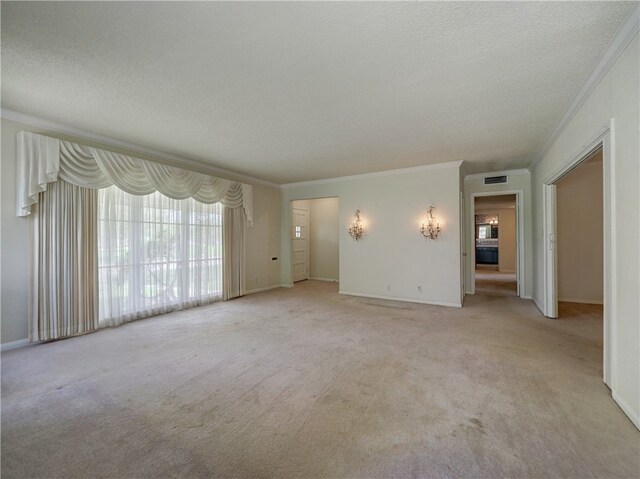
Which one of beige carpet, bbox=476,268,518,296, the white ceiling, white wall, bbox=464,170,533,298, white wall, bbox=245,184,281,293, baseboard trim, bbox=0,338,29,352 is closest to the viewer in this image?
the white ceiling

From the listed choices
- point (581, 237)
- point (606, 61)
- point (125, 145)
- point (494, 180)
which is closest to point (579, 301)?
point (581, 237)

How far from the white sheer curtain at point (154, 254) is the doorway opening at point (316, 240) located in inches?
128

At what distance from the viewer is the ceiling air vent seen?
605 cm

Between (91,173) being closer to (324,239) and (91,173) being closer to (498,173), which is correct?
(324,239)

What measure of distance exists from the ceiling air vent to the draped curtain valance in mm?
5928

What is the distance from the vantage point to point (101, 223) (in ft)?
12.8

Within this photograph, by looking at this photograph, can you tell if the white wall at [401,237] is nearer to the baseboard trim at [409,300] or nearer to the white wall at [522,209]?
the baseboard trim at [409,300]

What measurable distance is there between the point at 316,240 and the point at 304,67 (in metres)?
6.91

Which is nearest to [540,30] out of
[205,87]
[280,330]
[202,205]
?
[205,87]

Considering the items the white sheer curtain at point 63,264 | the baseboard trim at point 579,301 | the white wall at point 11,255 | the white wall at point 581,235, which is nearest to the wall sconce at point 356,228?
the white wall at point 581,235

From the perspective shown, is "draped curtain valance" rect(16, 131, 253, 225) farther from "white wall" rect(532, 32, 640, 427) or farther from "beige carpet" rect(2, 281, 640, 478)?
"white wall" rect(532, 32, 640, 427)

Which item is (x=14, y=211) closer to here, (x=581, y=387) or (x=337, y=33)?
(x=337, y=33)

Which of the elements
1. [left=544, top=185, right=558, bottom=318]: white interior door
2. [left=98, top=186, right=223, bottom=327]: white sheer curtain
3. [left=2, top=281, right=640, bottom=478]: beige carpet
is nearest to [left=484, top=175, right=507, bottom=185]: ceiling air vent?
[left=544, top=185, right=558, bottom=318]: white interior door

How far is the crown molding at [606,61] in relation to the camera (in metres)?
1.80
